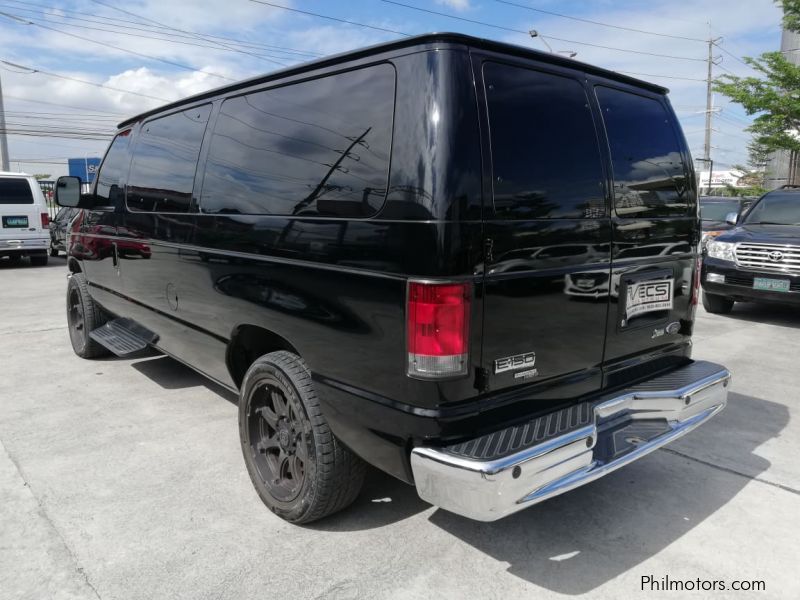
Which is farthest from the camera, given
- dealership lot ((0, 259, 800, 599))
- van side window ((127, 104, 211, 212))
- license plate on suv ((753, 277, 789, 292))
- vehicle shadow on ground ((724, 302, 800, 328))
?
vehicle shadow on ground ((724, 302, 800, 328))

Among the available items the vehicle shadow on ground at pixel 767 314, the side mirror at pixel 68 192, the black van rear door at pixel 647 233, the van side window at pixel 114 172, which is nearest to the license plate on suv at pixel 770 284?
the vehicle shadow on ground at pixel 767 314

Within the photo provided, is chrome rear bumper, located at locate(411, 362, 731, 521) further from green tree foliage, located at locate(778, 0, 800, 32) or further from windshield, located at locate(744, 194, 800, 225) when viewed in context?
green tree foliage, located at locate(778, 0, 800, 32)

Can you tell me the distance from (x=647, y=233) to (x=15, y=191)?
1403cm

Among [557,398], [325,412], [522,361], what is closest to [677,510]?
[557,398]

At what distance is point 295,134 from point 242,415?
1.43 m

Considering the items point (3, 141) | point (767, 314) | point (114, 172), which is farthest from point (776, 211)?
point (3, 141)

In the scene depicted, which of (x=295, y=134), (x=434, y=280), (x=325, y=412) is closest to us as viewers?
(x=434, y=280)

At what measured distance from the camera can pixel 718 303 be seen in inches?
323

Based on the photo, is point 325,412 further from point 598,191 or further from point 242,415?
point 598,191

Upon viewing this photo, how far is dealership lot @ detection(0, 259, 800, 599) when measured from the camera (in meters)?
2.46

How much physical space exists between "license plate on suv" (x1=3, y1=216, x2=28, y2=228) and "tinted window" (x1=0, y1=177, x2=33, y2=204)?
343 millimetres

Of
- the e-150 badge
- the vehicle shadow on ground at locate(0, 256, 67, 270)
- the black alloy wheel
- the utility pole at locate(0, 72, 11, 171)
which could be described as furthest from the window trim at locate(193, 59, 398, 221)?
the utility pole at locate(0, 72, 11, 171)

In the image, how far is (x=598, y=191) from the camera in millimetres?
2715

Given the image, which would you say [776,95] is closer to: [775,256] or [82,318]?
[775,256]
